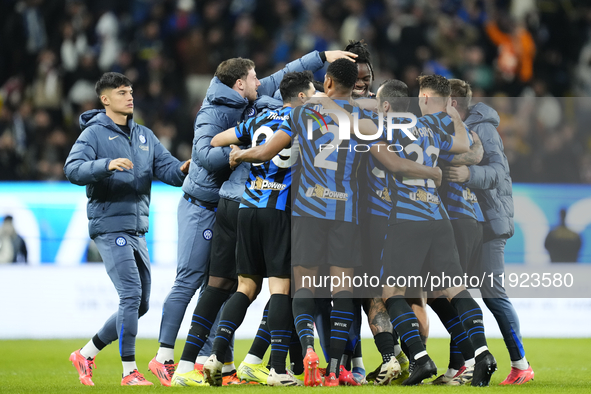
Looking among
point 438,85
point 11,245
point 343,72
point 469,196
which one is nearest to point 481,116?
point 438,85

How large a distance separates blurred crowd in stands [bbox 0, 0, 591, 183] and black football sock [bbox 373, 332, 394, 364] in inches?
286

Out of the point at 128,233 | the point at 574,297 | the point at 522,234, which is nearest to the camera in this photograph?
the point at 128,233

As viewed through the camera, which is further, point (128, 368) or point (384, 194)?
point (128, 368)

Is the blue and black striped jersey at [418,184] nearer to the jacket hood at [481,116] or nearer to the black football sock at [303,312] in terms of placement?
the jacket hood at [481,116]

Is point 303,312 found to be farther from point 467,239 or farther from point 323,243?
point 467,239

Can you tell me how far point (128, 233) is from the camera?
20.5 feet

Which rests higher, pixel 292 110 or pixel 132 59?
pixel 132 59

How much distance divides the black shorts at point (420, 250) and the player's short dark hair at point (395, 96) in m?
0.97

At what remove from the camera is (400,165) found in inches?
214

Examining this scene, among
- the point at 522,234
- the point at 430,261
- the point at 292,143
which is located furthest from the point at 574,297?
the point at 292,143

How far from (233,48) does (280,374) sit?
9.63 meters

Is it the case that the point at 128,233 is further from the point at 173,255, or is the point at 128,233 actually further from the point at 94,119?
the point at 173,255

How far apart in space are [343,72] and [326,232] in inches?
46.4

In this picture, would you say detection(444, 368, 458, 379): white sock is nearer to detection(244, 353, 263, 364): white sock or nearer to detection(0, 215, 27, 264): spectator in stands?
detection(244, 353, 263, 364): white sock
